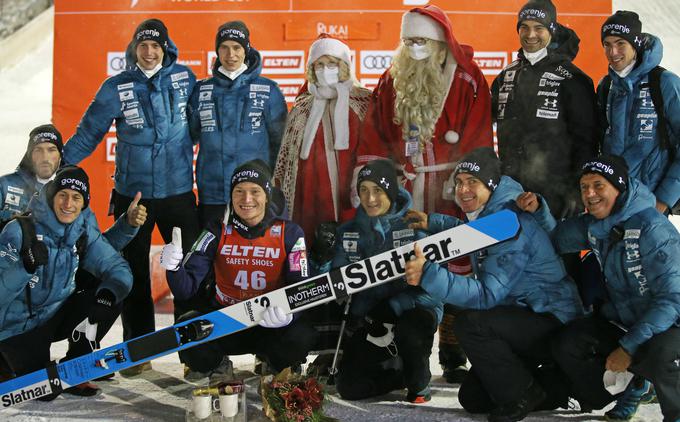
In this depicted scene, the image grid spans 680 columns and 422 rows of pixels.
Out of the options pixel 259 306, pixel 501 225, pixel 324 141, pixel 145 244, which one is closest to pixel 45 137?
pixel 145 244

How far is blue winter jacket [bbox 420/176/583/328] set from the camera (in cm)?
382

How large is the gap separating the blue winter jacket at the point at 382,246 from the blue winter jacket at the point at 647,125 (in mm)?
1072

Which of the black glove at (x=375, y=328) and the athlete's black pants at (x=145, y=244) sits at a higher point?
the athlete's black pants at (x=145, y=244)

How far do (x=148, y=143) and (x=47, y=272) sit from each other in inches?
34.9

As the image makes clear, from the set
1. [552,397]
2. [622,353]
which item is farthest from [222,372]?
[622,353]

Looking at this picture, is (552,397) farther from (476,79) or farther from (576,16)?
(576,16)

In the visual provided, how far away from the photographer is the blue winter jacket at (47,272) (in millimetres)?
4199

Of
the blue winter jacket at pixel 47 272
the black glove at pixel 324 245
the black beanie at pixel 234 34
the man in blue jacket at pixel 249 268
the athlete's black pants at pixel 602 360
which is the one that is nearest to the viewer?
the athlete's black pants at pixel 602 360

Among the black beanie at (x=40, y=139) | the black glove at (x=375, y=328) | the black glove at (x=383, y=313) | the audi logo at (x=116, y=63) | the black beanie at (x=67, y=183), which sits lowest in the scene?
the black glove at (x=375, y=328)

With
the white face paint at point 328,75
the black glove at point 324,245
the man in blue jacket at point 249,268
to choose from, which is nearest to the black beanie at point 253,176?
the man in blue jacket at point 249,268

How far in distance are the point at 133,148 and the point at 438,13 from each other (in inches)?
68.5

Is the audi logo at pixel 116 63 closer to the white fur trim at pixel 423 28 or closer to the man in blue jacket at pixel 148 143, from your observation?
the man in blue jacket at pixel 148 143

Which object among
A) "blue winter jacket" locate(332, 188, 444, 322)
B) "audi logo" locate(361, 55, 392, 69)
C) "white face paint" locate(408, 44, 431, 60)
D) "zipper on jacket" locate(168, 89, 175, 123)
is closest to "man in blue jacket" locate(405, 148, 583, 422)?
"blue winter jacket" locate(332, 188, 444, 322)

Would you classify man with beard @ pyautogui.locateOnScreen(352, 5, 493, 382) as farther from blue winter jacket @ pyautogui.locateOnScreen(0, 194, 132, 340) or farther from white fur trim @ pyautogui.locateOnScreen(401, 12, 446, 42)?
blue winter jacket @ pyautogui.locateOnScreen(0, 194, 132, 340)
